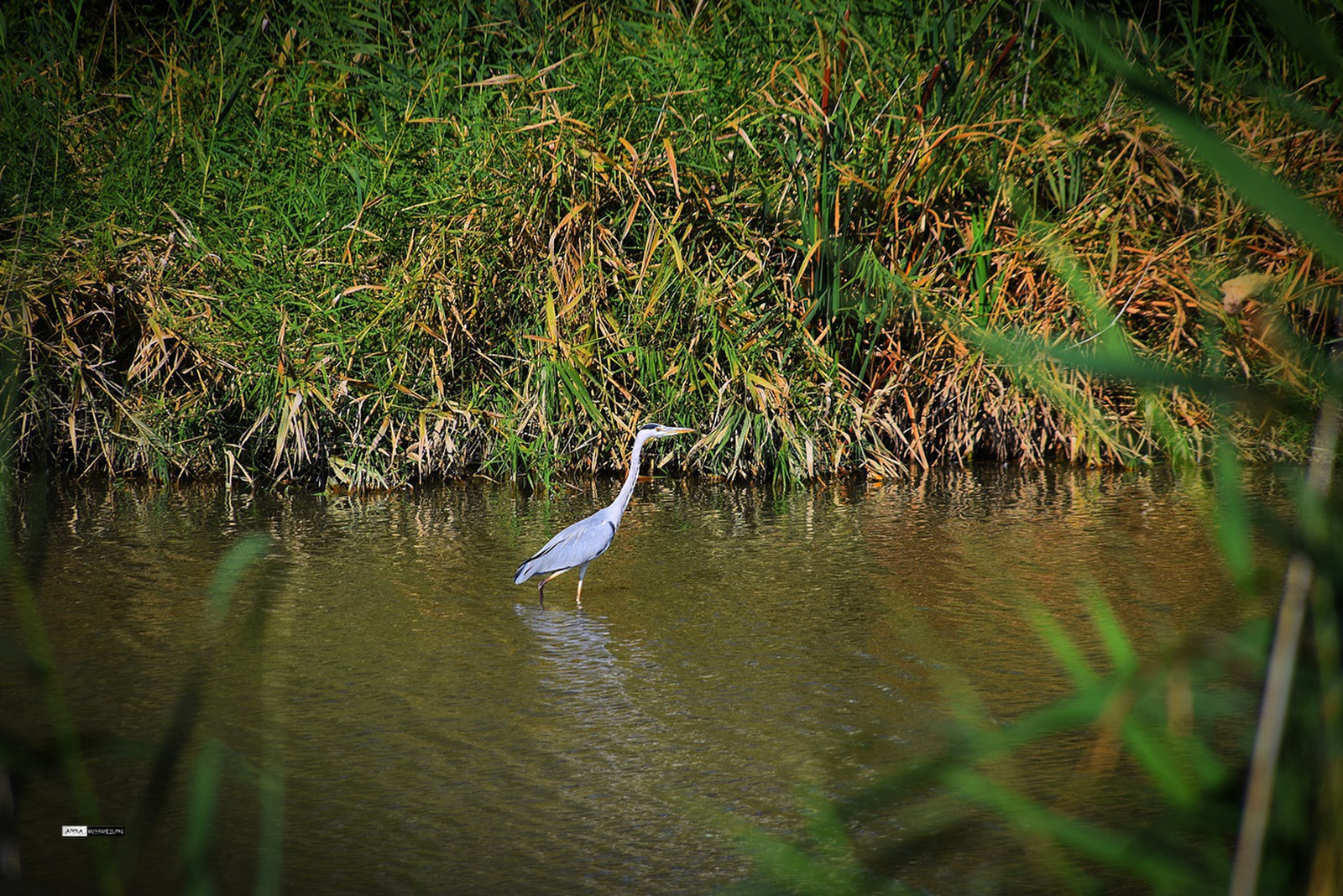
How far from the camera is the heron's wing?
204 inches

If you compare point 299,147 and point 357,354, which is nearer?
point 357,354

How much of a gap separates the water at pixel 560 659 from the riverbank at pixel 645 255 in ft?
1.76

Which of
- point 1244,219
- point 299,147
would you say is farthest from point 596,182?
point 1244,219

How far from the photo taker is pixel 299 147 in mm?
7746

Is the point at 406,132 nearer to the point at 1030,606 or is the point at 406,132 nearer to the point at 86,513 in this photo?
the point at 86,513

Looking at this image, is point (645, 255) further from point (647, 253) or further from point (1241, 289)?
point (1241, 289)

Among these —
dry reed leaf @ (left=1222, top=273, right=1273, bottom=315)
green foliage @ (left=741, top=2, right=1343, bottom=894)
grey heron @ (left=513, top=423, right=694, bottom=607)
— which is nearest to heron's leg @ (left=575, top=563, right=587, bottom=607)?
grey heron @ (left=513, top=423, right=694, bottom=607)

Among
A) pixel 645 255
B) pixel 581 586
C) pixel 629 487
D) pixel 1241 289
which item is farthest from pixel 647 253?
pixel 1241 289

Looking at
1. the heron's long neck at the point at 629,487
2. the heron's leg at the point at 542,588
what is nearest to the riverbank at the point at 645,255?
the heron's long neck at the point at 629,487

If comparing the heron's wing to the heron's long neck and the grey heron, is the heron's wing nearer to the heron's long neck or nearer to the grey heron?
the grey heron

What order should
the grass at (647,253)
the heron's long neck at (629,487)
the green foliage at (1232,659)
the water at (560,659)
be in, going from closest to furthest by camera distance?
1. the green foliage at (1232,659)
2. the water at (560,659)
3. the heron's long neck at (629,487)
4. the grass at (647,253)

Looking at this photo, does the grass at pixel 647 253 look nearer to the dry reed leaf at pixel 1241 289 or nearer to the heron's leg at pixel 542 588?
the dry reed leaf at pixel 1241 289

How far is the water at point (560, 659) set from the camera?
2.94m

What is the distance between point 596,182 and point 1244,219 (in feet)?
12.4
